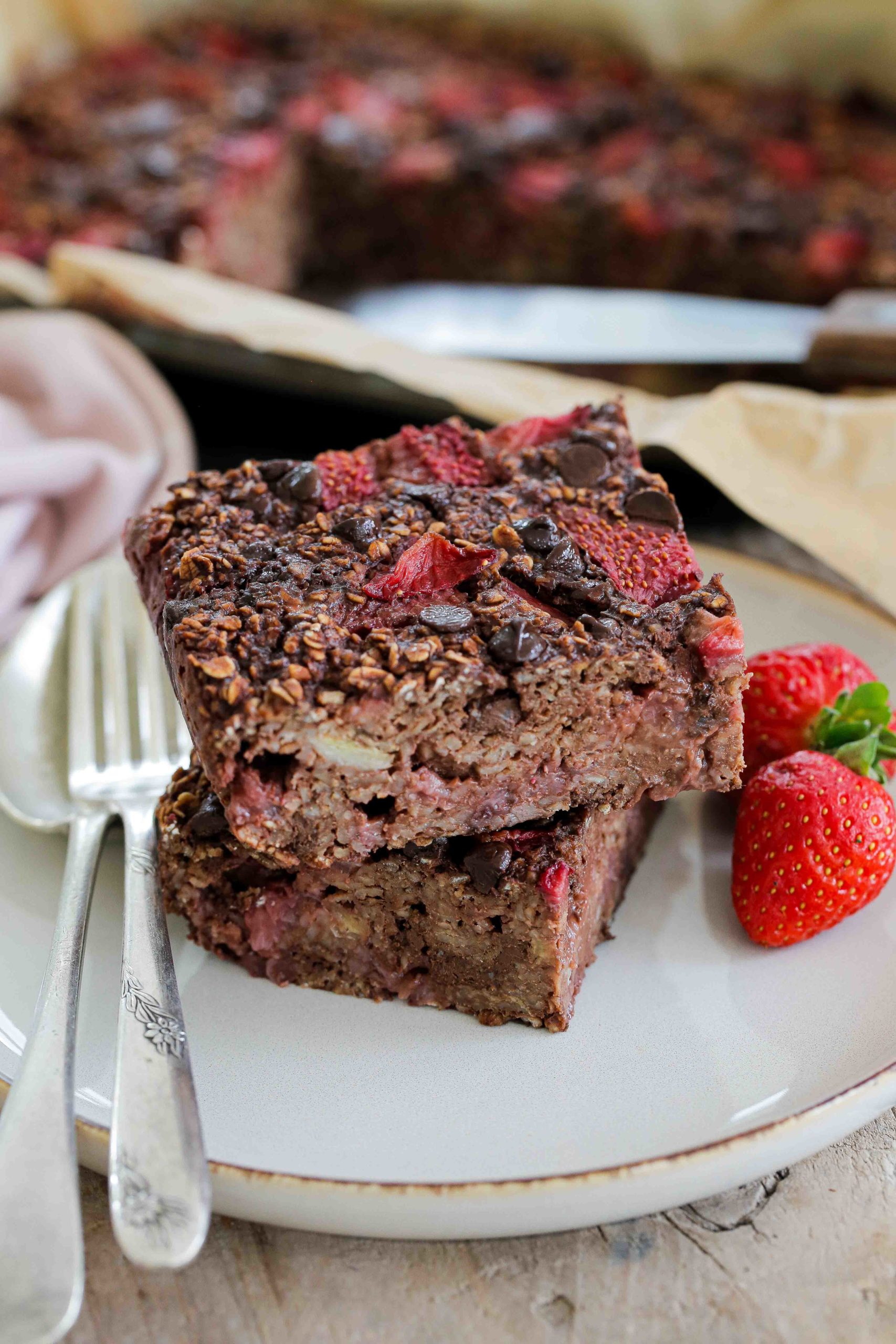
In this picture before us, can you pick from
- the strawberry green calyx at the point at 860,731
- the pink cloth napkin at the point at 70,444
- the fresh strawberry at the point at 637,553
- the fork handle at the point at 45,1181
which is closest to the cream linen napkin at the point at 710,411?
the pink cloth napkin at the point at 70,444

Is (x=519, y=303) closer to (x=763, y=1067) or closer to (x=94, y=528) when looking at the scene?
(x=94, y=528)

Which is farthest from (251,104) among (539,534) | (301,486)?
(539,534)

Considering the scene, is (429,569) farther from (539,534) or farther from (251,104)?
(251,104)

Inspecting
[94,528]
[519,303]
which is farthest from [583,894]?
[519,303]

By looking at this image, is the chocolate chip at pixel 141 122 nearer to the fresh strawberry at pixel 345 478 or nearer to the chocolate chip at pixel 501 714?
the fresh strawberry at pixel 345 478

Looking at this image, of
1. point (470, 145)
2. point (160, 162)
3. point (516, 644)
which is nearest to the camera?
point (516, 644)

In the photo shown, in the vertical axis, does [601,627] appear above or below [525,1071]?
above

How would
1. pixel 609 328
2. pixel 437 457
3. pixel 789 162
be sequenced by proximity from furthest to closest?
pixel 789 162
pixel 609 328
pixel 437 457
